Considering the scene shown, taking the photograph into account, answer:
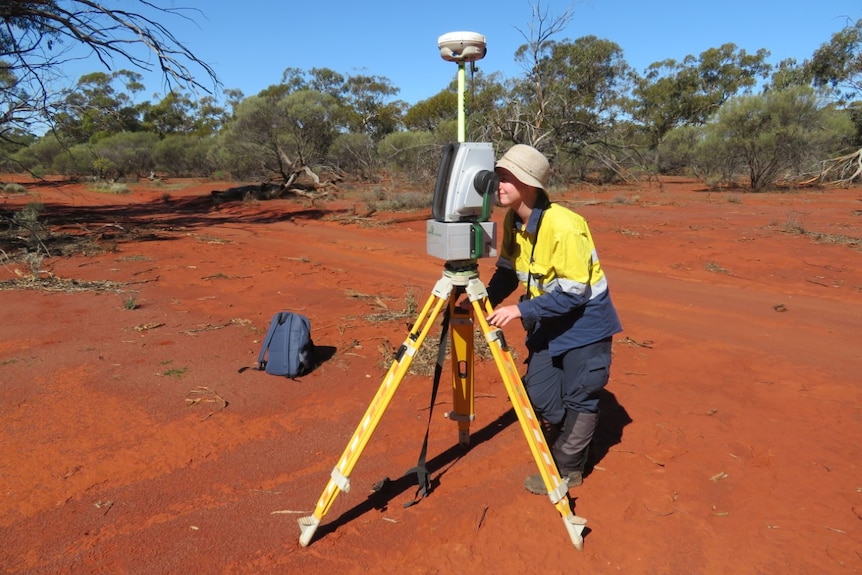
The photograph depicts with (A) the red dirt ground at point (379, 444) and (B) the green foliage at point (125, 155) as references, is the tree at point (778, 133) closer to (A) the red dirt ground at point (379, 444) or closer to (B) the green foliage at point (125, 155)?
(A) the red dirt ground at point (379, 444)

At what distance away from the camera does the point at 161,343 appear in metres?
4.61

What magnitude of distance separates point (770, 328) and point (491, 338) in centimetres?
446

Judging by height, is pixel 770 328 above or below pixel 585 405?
below

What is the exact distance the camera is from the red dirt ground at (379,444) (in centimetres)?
231

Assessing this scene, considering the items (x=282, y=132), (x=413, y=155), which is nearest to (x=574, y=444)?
(x=413, y=155)

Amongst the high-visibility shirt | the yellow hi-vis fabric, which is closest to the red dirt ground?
the high-visibility shirt

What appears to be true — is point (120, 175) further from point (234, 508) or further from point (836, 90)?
point (836, 90)

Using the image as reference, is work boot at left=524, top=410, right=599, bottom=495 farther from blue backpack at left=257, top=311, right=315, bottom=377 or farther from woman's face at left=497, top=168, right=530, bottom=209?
blue backpack at left=257, top=311, right=315, bottom=377

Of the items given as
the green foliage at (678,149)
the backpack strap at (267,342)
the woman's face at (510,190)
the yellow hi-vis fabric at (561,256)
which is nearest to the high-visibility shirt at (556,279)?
the yellow hi-vis fabric at (561,256)

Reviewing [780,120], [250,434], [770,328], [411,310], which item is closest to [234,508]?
[250,434]

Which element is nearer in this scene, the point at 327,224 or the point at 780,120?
the point at 327,224

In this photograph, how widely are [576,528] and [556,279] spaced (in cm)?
106

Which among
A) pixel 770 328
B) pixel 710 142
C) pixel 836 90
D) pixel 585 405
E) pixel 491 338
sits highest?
pixel 836 90

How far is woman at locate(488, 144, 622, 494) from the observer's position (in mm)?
2293
